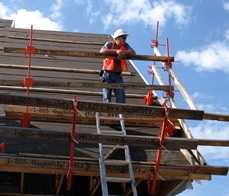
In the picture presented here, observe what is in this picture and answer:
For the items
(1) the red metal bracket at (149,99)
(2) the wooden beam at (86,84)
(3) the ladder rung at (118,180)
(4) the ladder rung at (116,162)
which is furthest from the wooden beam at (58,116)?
(3) the ladder rung at (118,180)

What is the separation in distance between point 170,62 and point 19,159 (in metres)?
4.02

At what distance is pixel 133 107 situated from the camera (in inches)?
268

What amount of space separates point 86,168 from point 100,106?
1238 millimetres

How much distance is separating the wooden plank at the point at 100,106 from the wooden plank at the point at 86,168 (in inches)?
41.4

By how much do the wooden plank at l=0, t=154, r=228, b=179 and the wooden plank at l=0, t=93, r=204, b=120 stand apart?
1.05 m

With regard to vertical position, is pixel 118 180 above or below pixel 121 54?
below

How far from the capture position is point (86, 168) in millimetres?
7672

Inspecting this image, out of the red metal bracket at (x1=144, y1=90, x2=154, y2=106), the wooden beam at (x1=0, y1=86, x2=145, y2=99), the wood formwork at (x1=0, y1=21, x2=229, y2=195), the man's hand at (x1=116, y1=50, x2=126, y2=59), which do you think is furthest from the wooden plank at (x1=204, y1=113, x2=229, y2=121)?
the wooden beam at (x1=0, y1=86, x2=145, y2=99)

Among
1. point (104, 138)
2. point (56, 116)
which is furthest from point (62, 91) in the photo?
point (104, 138)

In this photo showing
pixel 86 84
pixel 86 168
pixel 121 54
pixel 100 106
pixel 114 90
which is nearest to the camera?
pixel 100 106

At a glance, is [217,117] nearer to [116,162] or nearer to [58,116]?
[116,162]

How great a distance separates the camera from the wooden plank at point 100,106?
6.63 metres

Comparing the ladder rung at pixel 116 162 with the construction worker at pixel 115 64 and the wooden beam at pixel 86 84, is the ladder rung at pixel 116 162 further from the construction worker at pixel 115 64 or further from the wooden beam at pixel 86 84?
the construction worker at pixel 115 64

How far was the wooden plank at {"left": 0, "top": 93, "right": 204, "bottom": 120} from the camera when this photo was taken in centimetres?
663
